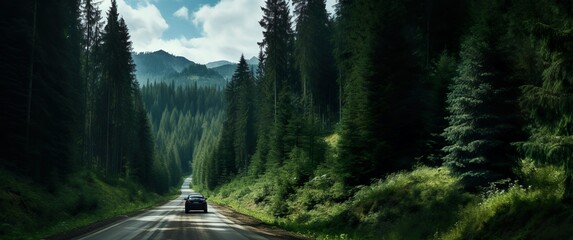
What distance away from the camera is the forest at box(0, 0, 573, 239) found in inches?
373

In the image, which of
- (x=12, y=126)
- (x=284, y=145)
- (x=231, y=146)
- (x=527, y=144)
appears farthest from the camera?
(x=231, y=146)

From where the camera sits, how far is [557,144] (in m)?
A: 8.10

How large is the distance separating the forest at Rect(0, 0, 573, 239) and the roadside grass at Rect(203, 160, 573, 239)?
6 cm

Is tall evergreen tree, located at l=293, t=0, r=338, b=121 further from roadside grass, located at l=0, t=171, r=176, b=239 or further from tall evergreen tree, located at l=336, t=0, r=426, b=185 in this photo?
roadside grass, located at l=0, t=171, r=176, b=239

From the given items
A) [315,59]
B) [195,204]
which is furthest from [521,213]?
[315,59]

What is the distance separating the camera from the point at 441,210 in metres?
12.8

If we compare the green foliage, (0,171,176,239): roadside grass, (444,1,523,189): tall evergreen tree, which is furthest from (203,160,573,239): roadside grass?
(0,171,176,239): roadside grass

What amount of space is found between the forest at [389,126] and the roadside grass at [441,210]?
0.06 meters

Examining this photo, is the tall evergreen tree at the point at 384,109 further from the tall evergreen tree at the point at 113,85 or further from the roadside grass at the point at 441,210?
the tall evergreen tree at the point at 113,85

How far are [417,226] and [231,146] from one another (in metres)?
70.1

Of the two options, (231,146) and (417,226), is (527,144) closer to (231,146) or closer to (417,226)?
(417,226)

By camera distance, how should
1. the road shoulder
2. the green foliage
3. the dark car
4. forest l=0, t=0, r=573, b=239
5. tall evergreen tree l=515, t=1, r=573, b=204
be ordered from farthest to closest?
1. the dark car
2. the road shoulder
3. forest l=0, t=0, r=573, b=239
4. the green foliage
5. tall evergreen tree l=515, t=1, r=573, b=204

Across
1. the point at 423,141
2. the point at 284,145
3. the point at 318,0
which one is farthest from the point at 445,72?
the point at 318,0

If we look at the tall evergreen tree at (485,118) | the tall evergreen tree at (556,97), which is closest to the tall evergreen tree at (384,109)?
the tall evergreen tree at (485,118)
